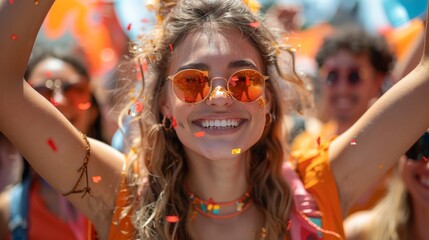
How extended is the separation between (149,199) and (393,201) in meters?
1.18

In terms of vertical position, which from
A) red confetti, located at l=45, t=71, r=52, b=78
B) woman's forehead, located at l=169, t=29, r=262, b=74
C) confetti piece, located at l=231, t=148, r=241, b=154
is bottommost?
red confetti, located at l=45, t=71, r=52, b=78

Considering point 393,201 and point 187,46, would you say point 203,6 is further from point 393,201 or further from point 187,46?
point 393,201

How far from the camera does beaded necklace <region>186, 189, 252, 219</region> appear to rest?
2883 mm

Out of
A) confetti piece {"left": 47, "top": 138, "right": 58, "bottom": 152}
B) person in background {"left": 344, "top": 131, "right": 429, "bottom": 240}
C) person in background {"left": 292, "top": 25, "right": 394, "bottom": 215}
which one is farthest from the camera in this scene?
person in background {"left": 292, "top": 25, "right": 394, "bottom": 215}

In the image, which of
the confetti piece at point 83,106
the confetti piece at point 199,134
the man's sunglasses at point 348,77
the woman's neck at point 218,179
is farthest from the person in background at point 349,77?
the confetti piece at point 199,134

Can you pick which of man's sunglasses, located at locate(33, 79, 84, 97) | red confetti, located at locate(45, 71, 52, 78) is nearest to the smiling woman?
man's sunglasses, located at locate(33, 79, 84, 97)

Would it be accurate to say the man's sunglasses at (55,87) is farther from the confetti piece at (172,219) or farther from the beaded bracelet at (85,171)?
the confetti piece at (172,219)

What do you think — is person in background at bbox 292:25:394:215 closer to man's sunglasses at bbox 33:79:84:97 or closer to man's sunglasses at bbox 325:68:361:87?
man's sunglasses at bbox 325:68:361:87

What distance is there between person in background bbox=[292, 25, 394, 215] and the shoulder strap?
1.78 meters

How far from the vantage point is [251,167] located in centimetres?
302

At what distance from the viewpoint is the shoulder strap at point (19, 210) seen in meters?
3.36

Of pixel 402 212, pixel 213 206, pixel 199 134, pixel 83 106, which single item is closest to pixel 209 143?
pixel 199 134

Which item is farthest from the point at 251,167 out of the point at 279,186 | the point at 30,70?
the point at 30,70

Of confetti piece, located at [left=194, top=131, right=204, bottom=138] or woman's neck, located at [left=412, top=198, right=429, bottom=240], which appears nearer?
confetti piece, located at [left=194, top=131, right=204, bottom=138]
